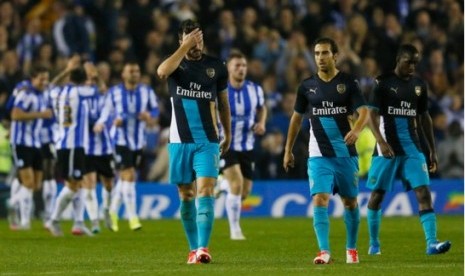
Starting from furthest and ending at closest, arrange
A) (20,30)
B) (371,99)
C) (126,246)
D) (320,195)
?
(20,30) → (126,246) → (371,99) → (320,195)

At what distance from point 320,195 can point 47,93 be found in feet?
28.7

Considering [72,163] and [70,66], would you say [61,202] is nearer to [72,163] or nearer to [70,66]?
[72,163]

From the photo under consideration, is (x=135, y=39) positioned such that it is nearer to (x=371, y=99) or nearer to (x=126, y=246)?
(x=126, y=246)

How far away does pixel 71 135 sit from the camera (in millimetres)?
19922

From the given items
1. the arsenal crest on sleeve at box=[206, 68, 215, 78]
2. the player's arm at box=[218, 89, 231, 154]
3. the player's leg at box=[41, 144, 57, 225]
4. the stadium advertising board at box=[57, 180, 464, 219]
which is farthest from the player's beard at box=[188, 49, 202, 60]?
the stadium advertising board at box=[57, 180, 464, 219]

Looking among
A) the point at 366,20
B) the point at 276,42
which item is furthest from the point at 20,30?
the point at 366,20

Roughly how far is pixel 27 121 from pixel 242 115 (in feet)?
12.3

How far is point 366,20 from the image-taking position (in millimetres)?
29828

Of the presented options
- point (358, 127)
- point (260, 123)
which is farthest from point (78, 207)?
point (358, 127)

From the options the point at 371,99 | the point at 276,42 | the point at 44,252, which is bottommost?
the point at 44,252

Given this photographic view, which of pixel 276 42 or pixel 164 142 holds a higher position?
pixel 276 42

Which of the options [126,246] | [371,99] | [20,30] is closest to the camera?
[371,99]

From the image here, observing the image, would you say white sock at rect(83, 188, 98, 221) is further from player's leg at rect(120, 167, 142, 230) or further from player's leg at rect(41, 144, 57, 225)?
player's leg at rect(41, 144, 57, 225)

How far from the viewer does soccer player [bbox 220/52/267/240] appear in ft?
62.1
